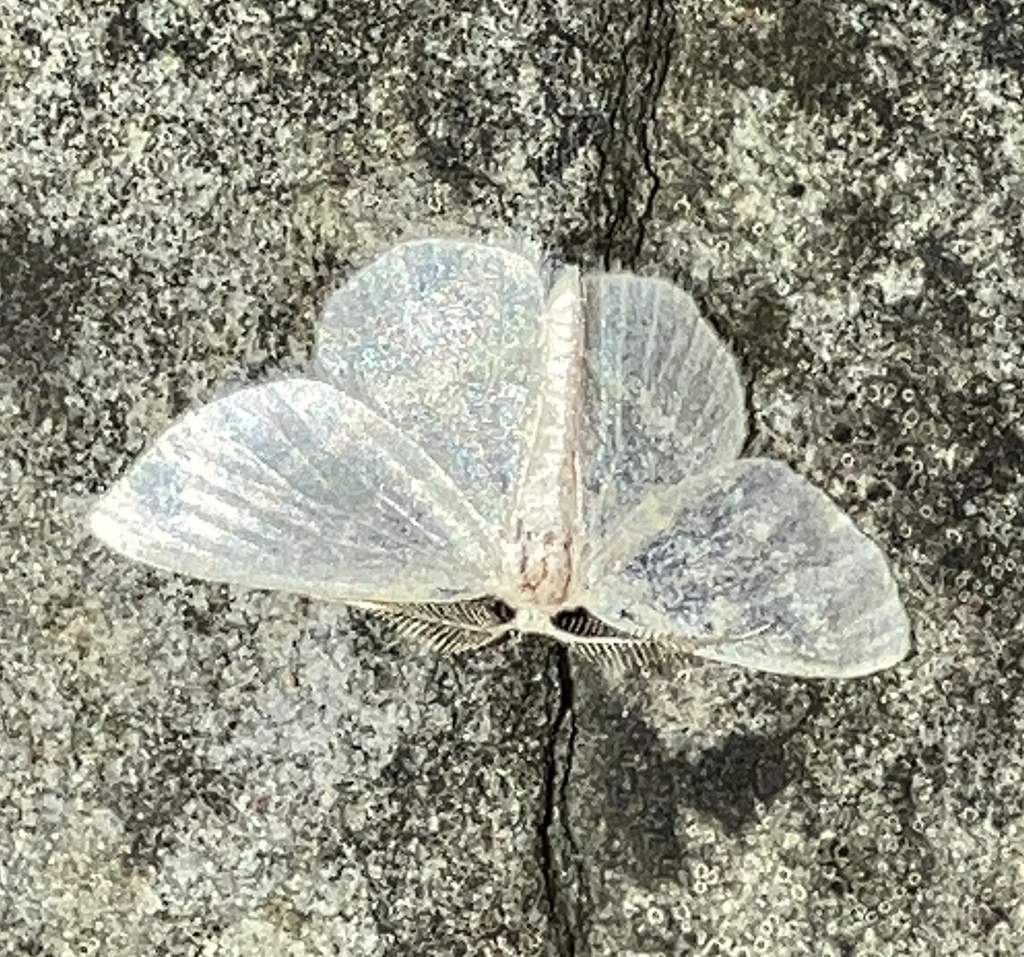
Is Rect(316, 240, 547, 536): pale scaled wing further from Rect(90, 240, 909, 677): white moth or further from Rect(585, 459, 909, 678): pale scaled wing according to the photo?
Rect(585, 459, 909, 678): pale scaled wing

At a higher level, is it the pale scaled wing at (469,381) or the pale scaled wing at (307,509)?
the pale scaled wing at (469,381)

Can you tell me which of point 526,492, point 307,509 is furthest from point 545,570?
point 307,509

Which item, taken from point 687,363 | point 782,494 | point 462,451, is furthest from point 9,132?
point 782,494

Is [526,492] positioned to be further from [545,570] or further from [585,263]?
[585,263]

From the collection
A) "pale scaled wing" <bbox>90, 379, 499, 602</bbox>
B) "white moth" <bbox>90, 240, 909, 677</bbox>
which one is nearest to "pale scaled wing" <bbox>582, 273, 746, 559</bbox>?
"white moth" <bbox>90, 240, 909, 677</bbox>

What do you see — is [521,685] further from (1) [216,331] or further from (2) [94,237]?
(2) [94,237]

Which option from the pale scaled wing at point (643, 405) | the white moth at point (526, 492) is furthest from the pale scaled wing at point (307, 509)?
the pale scaled wing at point (643, 405)

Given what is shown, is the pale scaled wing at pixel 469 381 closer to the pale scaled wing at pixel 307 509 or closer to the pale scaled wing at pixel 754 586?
the pale scaled wing at pixel 307 509
